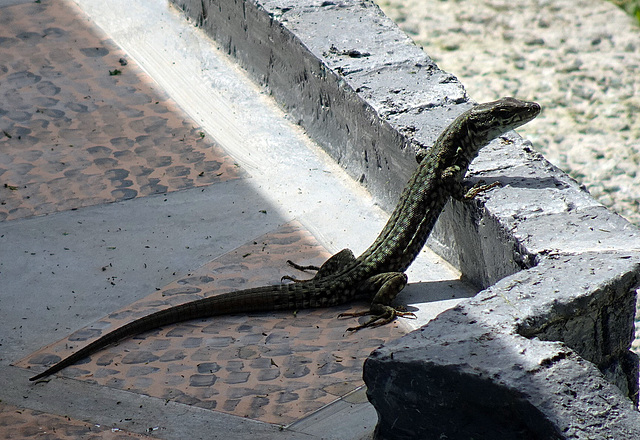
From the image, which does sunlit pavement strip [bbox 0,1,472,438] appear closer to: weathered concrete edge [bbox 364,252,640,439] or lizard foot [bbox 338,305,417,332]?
lizard foot [bbox 338,305,417,332]

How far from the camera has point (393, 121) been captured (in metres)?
4.43

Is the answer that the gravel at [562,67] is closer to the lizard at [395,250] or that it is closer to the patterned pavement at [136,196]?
the lizard at [395,250]

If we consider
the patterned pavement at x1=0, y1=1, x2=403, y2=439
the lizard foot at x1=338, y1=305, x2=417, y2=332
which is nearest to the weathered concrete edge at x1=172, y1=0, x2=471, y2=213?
the patterned pavement at x1=0, y1=1, x2=403, y2=439

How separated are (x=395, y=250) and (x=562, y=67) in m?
4.09

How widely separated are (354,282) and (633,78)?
4318 millimetres

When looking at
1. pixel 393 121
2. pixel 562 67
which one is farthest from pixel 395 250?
pixel 562 67

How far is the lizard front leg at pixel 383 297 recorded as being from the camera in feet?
12.5

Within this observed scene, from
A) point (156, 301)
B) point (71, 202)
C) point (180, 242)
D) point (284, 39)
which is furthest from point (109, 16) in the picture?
point (156, 301)

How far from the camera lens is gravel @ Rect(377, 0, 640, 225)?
6379 millimetres

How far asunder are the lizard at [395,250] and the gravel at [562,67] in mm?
2024

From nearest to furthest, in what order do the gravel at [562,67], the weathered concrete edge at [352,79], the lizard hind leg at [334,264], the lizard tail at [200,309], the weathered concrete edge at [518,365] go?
the weathered concrete edge at [518,365] < the lizard tail at [200,309] < the lizard hind leg at [334,264] < the weathered concrete edge at [352,79] < the gravel at [562,67]

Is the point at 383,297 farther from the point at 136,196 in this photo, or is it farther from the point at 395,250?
the point at 136,196

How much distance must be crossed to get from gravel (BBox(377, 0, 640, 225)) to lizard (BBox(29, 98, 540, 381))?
6.64ft

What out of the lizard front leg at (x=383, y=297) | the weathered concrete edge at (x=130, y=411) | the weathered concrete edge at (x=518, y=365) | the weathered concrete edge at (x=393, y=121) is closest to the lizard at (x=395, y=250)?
the lizard front leg at (x=383, y=297)
